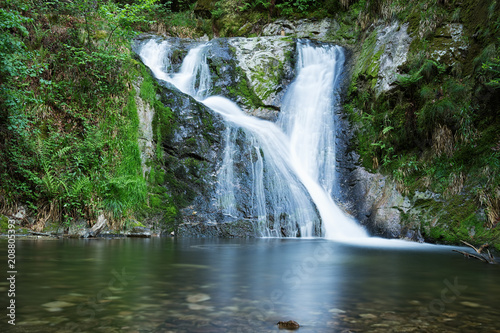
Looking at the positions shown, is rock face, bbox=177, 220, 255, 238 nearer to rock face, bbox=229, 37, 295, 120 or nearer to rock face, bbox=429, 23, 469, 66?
rock face, bbox=229, 37, 295, 120

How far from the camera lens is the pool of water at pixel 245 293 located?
2.23m

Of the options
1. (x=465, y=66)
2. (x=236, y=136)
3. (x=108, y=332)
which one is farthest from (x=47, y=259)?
(x=465, y=66)

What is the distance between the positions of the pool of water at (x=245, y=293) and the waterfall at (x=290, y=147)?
13.9ft

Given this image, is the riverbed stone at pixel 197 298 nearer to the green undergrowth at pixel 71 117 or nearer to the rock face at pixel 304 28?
the green undergrowth at pixel 71 117

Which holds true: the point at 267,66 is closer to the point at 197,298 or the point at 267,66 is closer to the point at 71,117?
the point at 71,117

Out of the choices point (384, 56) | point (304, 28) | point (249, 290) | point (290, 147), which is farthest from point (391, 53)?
point (249, 290)

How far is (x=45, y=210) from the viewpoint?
7.76 m

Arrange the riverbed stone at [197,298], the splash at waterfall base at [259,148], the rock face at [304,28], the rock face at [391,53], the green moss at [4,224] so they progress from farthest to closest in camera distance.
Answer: the rock face at [304,28], the rock face at [391,53], the splash at waterfall base at [259,148], the green moss at [4,224], the riverbed stone at [197,298]

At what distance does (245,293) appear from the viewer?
10.1 feet

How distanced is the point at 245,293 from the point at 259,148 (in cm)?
801

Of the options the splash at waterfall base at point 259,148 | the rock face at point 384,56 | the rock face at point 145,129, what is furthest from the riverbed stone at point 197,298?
the rock face at point 384,56

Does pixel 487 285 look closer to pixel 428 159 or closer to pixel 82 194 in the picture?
pixel 428 159

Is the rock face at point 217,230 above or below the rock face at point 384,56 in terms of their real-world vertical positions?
below

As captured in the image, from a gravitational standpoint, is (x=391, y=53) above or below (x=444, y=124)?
above
